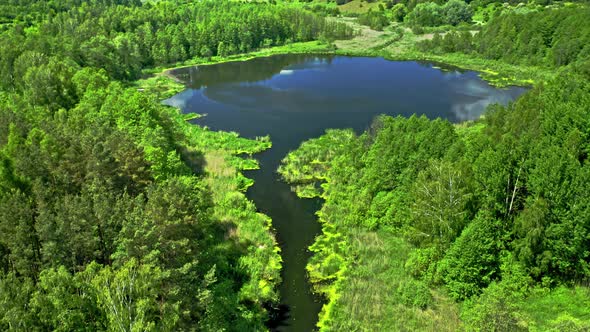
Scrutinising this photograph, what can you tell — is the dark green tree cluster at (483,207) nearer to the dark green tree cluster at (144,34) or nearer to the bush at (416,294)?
the bush at (416,294)

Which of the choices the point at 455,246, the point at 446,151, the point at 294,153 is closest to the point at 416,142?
A: the point at 446,151

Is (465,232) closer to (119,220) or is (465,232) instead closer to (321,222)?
(321,222)

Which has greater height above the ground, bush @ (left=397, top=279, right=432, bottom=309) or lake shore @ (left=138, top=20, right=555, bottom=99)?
lake shore @ (left=138, top=20, right=555, bottom=99)

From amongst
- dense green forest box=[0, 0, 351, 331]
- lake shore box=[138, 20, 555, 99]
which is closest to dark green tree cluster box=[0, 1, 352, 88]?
lake shore box=[138, 20, 555, 99]

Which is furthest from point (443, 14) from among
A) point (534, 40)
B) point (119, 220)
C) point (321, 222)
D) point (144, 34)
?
point (119, 220)

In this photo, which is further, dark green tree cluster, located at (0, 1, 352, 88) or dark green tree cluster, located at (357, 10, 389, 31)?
dark green tree cluster, located at (357, 10, 389, 31)

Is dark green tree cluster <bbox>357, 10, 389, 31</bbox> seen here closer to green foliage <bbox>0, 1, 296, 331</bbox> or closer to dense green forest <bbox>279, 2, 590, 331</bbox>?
green foliage <bbox>0, 1, 296, 331</bbox>

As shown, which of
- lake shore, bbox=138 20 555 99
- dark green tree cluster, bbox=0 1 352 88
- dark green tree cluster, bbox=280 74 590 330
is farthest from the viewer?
lake shore, bbox=138 20 555 99
